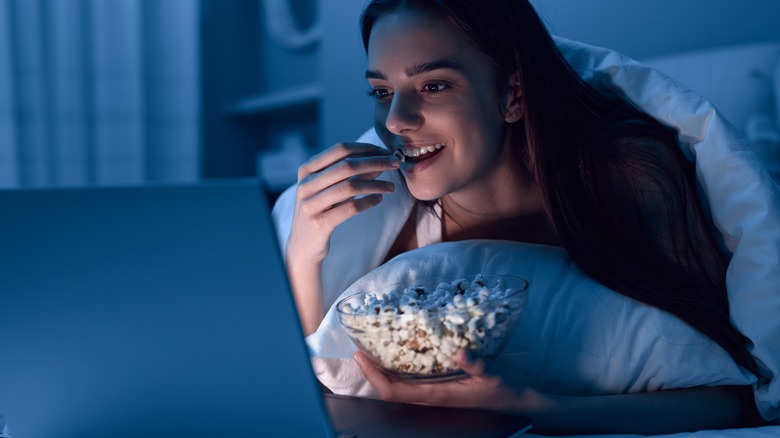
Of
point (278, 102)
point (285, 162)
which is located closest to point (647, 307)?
point (285, 162)

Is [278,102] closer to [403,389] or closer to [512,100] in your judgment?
[512,100]

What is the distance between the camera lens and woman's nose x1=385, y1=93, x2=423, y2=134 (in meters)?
1.15

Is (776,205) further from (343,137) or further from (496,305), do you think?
(343,137)

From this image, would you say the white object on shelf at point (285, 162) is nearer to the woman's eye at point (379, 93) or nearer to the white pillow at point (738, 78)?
the white pillow at point (738, 78)

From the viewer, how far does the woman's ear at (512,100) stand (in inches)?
49.0

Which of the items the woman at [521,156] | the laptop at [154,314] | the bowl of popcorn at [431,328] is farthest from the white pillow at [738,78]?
the laptop at [154,314]

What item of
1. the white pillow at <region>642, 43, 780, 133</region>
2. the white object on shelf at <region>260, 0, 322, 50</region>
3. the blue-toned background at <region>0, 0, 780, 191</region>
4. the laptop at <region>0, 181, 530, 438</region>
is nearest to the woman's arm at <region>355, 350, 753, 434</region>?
the laptop at <region>0, 181, 530, 438</region>

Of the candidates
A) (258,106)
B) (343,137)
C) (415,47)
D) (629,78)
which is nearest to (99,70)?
(258,106)

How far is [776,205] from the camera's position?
970mm

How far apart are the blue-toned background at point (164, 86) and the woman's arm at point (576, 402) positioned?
212cm

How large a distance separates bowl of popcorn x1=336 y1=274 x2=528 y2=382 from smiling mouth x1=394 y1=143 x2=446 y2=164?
437 millimetres

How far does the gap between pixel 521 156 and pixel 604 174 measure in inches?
8.1

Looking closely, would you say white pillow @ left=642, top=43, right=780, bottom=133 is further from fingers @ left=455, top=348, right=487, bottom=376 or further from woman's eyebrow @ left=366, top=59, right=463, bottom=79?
fingers @ left=455, top=348, right=487, bottom=376

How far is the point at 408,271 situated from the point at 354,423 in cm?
35
